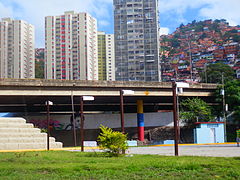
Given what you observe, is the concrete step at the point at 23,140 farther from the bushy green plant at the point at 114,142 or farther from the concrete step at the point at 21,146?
the bushy green plant at the point at 114,142

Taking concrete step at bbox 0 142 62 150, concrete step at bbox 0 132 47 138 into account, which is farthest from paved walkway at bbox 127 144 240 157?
concrete step at bbox 0 132 47 138

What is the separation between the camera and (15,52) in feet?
437

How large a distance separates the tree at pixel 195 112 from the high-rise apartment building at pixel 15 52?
3644 inches

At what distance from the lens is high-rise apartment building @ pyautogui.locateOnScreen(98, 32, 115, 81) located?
6147 inches

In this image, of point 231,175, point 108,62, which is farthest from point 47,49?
point 231,175

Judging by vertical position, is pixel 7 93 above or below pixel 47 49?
below

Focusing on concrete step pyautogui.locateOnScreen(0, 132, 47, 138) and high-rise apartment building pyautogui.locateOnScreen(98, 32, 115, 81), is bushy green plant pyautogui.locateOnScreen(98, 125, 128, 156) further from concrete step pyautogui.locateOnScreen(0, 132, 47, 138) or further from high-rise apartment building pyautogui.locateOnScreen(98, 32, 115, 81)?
high-rise apartment building pyautogui.locateOnScreen(98, 32, 115, 81)

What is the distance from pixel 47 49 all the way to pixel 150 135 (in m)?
88.2

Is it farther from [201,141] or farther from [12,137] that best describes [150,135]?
[12,137]

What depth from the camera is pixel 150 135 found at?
188 feet

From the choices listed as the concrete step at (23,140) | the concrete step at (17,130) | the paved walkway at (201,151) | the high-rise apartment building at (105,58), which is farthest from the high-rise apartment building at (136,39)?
the paved walkway at (201,151)


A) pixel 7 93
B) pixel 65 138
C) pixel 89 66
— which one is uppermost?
pixel 89 66

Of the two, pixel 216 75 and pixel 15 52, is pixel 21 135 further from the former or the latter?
pixel 15 52

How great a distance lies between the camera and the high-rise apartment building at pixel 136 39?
347ft
